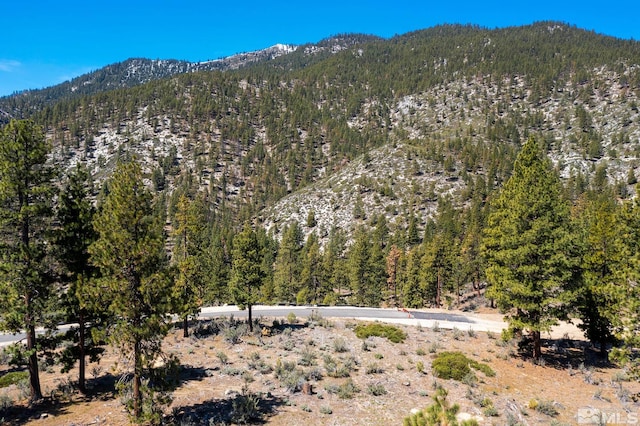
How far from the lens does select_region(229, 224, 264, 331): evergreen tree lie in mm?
27016

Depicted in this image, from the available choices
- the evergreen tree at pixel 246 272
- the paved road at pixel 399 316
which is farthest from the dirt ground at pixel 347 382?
the paved road at pixel 399 316

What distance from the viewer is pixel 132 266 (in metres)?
12.8

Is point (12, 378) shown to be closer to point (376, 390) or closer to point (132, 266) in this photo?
point (132, 266)

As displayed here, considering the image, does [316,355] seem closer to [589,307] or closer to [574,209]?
[589,307]

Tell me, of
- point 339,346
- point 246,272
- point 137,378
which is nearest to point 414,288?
point 339,346

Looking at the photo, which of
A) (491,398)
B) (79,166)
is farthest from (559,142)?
(79,166)

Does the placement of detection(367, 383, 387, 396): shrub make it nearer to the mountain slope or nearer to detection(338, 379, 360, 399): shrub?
detection(338, 379, 360, 399): shrub

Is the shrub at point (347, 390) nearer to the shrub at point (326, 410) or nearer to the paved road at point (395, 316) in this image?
the shrub at point (326, 410)

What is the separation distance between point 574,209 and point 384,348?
6706 centimetres

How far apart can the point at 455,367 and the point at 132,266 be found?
17.5 m

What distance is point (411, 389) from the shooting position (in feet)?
62.6

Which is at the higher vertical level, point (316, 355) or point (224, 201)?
point (224, 201)

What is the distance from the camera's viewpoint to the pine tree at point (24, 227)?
14.4m

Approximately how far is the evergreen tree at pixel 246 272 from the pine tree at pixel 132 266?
13.8 metres
